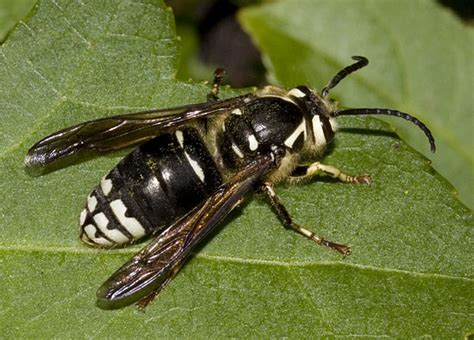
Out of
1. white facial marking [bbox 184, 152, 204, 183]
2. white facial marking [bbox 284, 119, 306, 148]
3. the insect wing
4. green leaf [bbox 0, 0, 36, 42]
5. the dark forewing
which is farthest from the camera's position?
green leaf [bbox 0, 0, 36, 42]

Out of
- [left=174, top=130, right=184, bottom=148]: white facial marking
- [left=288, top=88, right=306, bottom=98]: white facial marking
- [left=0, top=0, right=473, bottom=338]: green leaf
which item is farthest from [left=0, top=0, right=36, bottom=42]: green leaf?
[left=288, top=88, right=306, bottom=98]: white facial marking

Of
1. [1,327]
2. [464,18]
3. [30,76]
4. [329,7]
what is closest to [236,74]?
[329,7]

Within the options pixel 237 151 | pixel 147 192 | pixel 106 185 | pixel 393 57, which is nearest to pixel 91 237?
pixel 106 185

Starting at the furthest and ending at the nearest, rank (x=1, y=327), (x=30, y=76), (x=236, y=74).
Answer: (x=236, y=74)
(x=30, y=76)
(x=1, y=327)

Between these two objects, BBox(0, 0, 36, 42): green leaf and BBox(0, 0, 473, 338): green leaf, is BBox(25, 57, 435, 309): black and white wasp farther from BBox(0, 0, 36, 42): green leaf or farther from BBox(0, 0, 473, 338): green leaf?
BBox(0, 0, 36, 42): green leaf

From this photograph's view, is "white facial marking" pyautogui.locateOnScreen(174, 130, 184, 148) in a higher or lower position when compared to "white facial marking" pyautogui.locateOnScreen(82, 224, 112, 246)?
higher

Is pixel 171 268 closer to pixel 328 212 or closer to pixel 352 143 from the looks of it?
pixel 328 212

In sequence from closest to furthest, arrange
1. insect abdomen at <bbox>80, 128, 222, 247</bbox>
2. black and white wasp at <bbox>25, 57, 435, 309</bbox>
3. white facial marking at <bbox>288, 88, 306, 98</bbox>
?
1. black and white wasp at <bbox>25, 57, 435, 309</bbox>
2. insect abdomen at <bbox>80, 128, 222, 247</bbox>
3. white facial marking at <bbox>288, 88, 306, 98</bbox>

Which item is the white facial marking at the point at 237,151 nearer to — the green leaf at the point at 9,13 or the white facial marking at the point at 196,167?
the white facial marking at the point at 196,167
